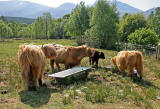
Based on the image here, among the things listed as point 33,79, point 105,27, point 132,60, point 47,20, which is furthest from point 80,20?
point 33,79

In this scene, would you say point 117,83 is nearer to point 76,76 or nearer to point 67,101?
point 76,76

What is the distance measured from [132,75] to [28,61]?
18.8ft

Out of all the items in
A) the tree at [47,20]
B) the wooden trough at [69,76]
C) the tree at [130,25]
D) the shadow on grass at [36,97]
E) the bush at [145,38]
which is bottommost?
the shadow on grass at [36,97]

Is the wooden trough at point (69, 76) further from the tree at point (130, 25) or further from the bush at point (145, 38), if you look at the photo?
the tree at point (130, 25)

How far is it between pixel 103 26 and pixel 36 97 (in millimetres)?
28601

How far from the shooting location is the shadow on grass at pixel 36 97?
5141mm

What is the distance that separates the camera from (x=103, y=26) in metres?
32.6

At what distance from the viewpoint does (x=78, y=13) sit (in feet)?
137

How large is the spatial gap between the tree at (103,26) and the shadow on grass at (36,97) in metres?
27.5

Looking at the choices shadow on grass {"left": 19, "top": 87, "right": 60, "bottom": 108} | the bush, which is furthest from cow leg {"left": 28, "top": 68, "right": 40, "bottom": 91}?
the bush

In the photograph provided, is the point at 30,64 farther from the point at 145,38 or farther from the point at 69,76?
the point at 145,38

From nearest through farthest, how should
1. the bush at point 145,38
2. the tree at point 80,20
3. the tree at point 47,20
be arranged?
the bush at point 145,38
the tree at point 80,20
the tree at point 47,20

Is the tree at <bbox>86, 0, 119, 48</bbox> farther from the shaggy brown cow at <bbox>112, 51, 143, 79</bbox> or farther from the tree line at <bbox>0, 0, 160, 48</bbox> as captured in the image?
the shaggy brown cow at <bbox>112, 51, 143, 79</bbox>

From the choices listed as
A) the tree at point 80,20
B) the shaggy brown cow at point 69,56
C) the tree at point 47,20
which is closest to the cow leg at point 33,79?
the shaggy brown cow at point 69,56
